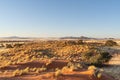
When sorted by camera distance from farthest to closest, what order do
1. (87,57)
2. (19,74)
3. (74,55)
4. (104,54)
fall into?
(74,55), (87,57), (104,54), (19,74)

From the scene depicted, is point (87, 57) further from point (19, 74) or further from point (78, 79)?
point (78, 79)

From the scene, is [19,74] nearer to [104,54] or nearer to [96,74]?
[96,74]

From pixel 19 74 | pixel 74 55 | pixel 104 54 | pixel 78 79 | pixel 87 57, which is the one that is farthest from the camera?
pixel 74 55

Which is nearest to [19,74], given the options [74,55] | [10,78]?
[10,78]

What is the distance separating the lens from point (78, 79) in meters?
16.4

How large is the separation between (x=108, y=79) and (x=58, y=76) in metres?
3.49

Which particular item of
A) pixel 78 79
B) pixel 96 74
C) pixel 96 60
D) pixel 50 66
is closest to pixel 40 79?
pixel 78 79

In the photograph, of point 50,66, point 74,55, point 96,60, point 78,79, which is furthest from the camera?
point 74,55

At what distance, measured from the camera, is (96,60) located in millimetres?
29547

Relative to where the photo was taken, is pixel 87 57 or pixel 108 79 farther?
pixel 87 57

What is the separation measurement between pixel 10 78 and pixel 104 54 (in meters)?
16.3

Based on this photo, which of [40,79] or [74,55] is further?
[74,55]

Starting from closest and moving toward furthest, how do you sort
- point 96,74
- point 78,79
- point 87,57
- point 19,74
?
point 78,79, point 96,74, point 19,74, point 87,57

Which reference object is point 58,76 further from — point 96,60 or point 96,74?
point 96,60
